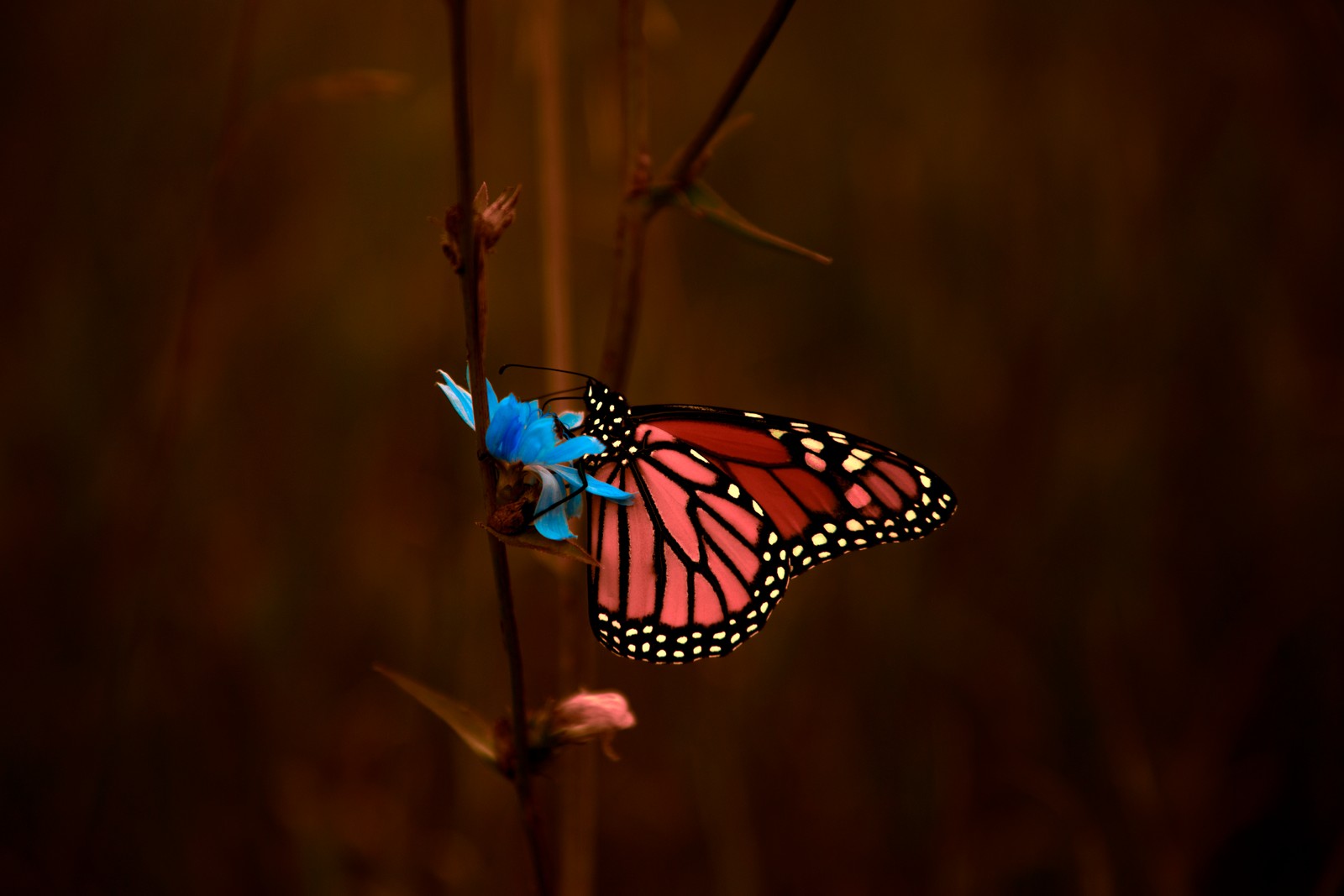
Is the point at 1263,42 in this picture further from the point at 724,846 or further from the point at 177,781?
the point at 177,781

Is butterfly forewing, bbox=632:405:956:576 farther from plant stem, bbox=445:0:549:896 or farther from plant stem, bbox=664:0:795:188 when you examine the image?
plant stem, bbox=445:0:549:896

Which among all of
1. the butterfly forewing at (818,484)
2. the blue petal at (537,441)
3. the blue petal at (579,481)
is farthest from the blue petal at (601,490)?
the butterfly forewing at (818,484)

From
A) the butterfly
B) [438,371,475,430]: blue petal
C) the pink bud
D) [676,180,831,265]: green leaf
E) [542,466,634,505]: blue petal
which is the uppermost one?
[676,180,831,265]: green leaf

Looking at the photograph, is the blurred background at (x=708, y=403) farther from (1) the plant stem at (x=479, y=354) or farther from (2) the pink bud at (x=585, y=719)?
(1) the plant stem at (x=479, y=354)

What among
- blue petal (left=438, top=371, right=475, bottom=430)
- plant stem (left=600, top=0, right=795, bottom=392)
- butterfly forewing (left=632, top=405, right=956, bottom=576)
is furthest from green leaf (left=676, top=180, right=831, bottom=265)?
butterfly forewing (left=632, top=405, right=956, bottom=576)

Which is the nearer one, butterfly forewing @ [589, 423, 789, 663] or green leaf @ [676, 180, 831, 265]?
green leaf @ [676, 180, 831, 265]

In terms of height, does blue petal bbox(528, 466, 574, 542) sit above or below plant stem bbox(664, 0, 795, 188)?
below
